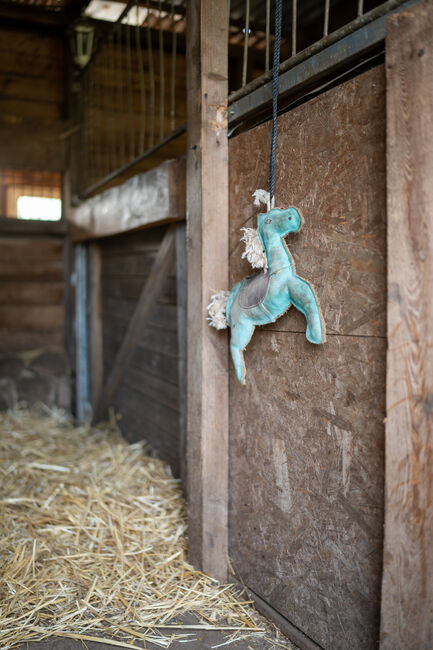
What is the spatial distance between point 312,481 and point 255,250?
0.74m

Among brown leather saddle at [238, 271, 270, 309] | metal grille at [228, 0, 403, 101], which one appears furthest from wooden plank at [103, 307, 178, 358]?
metal grille at [228, 0, 403, 101]

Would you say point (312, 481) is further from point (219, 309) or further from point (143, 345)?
point (143, 345)

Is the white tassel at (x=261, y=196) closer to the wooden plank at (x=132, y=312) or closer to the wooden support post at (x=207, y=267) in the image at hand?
the wooden support post at (x=207, y=267)

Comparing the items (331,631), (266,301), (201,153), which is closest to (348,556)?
(331,631)

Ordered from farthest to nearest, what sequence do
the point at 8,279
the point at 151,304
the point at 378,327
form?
the point at 8,279 → the point at 151,304 → the point at 378,327

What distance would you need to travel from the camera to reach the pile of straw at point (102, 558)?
6.30ft

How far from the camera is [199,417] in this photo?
216 centimetres

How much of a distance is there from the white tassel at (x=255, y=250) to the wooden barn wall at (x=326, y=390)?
12cm

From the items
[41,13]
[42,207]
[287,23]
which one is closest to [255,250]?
[287,23]

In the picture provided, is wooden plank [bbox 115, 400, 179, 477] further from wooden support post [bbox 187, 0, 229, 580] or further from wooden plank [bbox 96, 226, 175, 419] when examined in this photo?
wooden support post [bbox 187, 0, 229, 580]

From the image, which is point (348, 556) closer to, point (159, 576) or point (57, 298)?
point (159, 576)

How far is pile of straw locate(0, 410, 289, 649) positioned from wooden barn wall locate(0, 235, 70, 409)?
3.41 feet

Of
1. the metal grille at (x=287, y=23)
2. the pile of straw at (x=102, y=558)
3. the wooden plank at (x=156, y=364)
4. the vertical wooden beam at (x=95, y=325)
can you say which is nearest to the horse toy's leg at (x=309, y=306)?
the pile of straw at (x=102, y=558)

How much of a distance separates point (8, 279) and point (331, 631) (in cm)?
375
